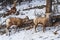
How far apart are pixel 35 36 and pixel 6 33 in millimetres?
1934

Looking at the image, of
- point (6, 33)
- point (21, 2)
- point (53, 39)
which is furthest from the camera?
point (21, 2)

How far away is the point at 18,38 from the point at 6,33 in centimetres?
132

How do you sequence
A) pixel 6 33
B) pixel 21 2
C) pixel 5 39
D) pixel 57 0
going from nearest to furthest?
pixel 5 39 < pixel 6 33 < pixel 57 0 < pixel 21 2

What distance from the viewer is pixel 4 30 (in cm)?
1438

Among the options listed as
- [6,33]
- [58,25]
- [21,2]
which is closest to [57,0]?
[21,2]

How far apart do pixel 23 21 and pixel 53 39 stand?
2661 mm

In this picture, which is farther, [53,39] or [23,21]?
[23,21]

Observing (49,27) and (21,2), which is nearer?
(49,27)

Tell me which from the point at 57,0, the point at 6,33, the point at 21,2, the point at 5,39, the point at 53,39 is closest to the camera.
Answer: the point at 53,39

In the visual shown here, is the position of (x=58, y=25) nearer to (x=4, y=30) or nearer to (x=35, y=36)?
(x=35, y=36)

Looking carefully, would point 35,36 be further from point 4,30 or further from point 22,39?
point 4,30

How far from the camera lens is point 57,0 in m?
21.4

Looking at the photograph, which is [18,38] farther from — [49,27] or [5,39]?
[49,27]

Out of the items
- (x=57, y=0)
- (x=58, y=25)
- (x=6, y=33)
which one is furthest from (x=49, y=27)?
(x=57, y=0)
